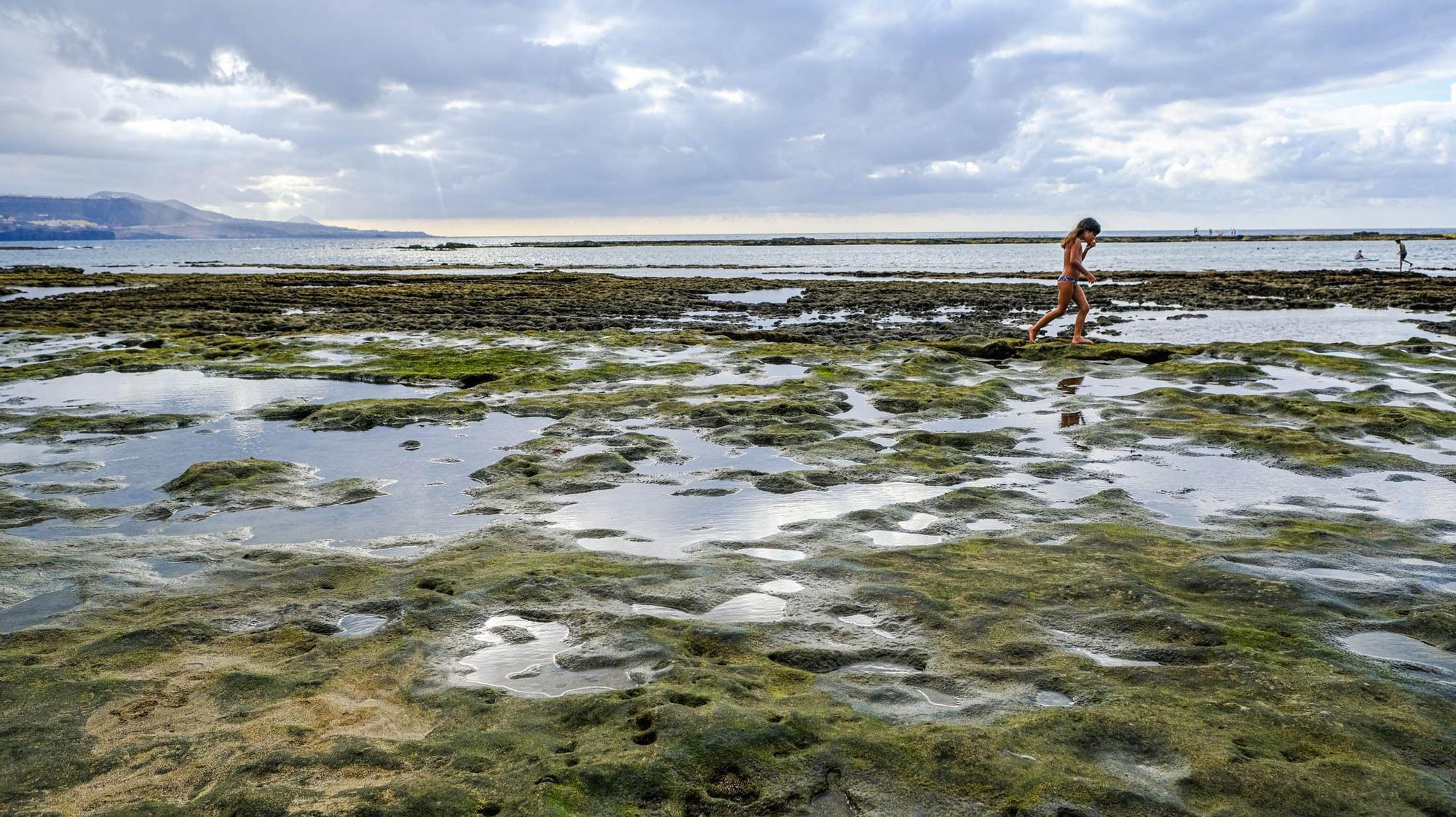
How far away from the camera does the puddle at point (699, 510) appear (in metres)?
8.23

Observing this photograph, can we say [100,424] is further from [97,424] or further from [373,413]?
[373,413]

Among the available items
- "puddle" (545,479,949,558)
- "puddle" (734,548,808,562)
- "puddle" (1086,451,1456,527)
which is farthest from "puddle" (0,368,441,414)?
"puddle" (1086,451,1456,527)

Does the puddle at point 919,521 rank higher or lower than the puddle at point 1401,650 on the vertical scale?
lower

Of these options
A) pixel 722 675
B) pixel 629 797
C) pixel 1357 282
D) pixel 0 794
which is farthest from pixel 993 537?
pixel 1357 282

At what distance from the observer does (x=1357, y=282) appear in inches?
1834

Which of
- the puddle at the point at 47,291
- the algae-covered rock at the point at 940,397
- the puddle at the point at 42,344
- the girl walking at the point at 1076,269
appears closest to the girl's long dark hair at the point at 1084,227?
the girl walking at the point at 1076,269

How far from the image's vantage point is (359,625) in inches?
247

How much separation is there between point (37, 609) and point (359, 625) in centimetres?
245

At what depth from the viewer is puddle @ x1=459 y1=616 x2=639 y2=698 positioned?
528cm

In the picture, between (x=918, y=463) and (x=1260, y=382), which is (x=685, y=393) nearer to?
(x=918, y=463)

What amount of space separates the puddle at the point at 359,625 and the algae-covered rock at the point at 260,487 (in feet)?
11.2

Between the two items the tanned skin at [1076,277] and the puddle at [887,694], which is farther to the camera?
the tanned skin at [1076,277]

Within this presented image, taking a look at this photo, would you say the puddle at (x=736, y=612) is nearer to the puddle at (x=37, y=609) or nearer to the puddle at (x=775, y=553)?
the puddle at (x=775, y=553)

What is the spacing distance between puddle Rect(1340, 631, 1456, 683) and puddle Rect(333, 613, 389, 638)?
6.29m
